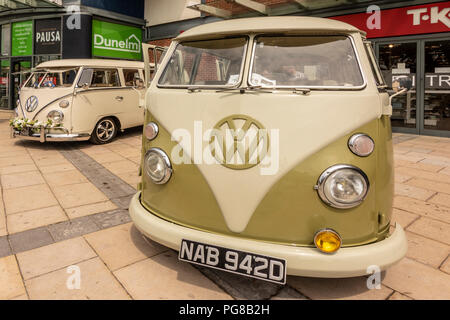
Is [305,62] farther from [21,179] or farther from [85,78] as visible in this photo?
[85,78]

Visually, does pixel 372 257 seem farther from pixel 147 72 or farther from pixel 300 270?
pixel 147 72

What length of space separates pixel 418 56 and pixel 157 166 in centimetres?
909

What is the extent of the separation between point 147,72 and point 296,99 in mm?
1462

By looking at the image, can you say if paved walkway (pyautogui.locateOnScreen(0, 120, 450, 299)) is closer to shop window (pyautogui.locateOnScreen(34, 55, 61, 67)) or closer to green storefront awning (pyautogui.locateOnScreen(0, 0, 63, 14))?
shop window (pyautogui.locateOnScreen(34, 55, 61, 67))

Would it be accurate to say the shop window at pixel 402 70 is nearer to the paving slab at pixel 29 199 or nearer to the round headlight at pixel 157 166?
the round headlight at pixel 157 166

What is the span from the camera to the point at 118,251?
2.86m

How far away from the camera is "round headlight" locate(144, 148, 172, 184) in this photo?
2422 millimetres

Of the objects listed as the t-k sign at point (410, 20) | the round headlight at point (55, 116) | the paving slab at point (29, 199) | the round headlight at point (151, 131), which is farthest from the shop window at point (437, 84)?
the paving slab at point (29, 199)

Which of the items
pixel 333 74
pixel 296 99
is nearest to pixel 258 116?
pixel 296 99

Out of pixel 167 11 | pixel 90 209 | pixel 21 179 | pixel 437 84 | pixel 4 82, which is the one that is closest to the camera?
pixel 90 209

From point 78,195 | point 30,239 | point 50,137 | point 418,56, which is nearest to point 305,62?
point 30,239

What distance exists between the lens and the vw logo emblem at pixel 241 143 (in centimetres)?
214

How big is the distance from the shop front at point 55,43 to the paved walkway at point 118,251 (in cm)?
978
